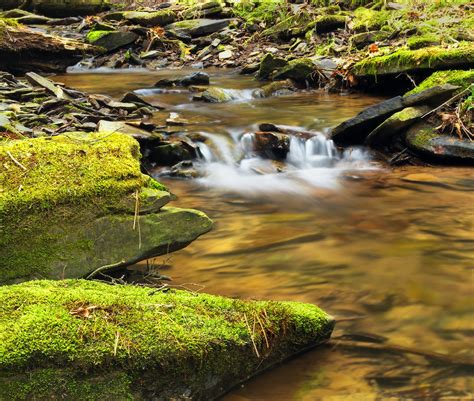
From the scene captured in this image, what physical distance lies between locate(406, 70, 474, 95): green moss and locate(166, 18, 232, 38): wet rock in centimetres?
1183

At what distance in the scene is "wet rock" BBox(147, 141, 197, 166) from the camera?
708cm

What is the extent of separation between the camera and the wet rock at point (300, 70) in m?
12.4

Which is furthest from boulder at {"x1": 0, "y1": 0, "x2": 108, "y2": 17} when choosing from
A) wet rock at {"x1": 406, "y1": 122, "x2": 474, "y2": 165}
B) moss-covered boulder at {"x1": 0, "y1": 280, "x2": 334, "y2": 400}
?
moss-covered boulder at {"x1": 0, "y1": 280, "x2": 334, "y2": 400}

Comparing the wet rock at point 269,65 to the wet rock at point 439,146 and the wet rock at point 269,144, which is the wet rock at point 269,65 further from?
the wet rock at point 439,146

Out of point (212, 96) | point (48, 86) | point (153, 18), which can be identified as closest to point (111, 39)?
point (153, 18)

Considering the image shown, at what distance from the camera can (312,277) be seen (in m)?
3.86

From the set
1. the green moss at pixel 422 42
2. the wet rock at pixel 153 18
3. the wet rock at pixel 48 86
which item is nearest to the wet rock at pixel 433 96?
the green moss at pixel 422 42

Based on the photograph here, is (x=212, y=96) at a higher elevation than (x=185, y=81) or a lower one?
lower

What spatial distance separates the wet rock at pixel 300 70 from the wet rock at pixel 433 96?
5127mm

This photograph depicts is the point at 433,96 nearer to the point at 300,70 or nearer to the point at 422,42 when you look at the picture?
the point at 422,42

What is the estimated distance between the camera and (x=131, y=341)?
2240 millimetres

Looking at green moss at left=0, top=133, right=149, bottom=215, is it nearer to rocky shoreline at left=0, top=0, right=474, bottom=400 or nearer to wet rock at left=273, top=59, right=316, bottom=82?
rocky shoreline at left=0, top=0, right=474, bottom=400

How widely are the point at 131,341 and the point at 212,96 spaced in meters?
9.13

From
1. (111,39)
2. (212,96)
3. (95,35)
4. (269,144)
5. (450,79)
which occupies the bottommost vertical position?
(269,144)
